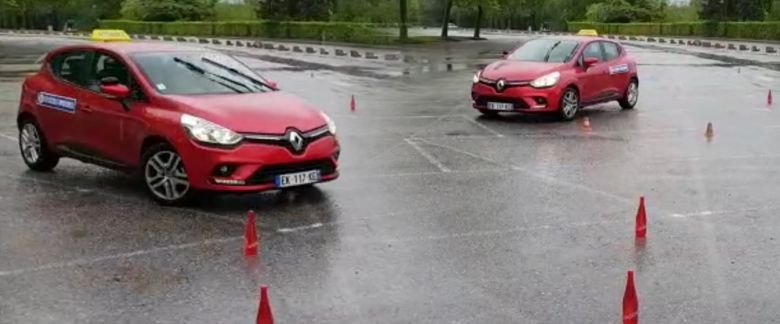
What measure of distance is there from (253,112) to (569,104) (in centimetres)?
842

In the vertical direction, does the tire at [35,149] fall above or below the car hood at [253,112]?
below

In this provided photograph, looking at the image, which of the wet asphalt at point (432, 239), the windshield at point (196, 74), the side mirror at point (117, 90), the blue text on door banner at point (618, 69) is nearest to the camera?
the wet asphalt at point (432, 239)

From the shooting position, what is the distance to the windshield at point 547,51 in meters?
15.7

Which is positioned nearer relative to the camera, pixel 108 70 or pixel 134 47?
pixel 108 70

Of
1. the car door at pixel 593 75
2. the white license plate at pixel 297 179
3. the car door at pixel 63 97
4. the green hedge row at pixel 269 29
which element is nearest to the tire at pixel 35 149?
the car door at pixel 63 97

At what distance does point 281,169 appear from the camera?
25.8ft

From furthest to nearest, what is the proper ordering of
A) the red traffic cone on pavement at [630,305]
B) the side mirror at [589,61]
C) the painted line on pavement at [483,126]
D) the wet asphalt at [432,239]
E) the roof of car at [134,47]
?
the side mirror at [589,61] < the painted line on pavement at [483,126] < the roof of car at [134,47] < the wet asphalt at [432,239] < the red traffic cone on pavement at [630,305]

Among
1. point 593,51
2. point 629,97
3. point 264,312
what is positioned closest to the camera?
point 264,312

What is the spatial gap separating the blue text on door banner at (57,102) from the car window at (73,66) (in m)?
0.21

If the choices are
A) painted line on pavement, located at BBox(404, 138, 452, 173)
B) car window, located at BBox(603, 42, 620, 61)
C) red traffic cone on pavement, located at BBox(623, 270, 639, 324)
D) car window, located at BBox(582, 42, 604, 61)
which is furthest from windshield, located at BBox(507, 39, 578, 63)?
red traffic cone on pavement, located at BBox(623, 270, 639, 324)

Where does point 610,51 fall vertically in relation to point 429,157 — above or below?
above

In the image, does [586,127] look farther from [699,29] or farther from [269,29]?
[699,29]

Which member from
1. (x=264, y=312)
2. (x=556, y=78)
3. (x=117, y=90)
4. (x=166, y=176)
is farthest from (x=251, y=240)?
(x=556, y=78)

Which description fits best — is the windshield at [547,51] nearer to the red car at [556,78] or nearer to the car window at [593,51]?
the red car at [556,78]
